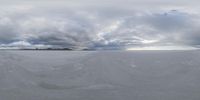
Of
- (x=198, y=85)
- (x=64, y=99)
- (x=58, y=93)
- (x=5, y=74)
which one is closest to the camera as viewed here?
(x=64, y=99)

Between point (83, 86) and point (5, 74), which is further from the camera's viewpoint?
point (5, 74)

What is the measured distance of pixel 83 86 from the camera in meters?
117

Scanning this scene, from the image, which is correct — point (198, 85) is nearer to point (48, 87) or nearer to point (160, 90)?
point (160, 90)

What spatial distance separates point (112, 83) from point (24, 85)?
22.0m

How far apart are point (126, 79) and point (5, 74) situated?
3576cm

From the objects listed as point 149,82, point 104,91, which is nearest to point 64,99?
point 104,91

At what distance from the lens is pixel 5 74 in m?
144

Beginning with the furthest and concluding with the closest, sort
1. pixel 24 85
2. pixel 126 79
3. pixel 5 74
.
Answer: pixel 5 74 → pixel 126 79 → pixel 24 85

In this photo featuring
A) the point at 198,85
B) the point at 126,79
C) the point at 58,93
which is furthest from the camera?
the point at 126,79

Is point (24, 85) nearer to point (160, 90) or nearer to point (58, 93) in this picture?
point (58, 93)

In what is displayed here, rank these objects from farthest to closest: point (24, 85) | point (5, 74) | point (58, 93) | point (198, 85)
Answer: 1. point (5, 74)
2. point (198, 85)
3. point (24, 85)
4. point (58, 93)

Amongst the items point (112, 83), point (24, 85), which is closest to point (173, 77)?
point (112, 83)

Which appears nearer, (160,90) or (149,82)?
(160,90)

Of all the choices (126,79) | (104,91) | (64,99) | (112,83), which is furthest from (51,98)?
(126,79)
